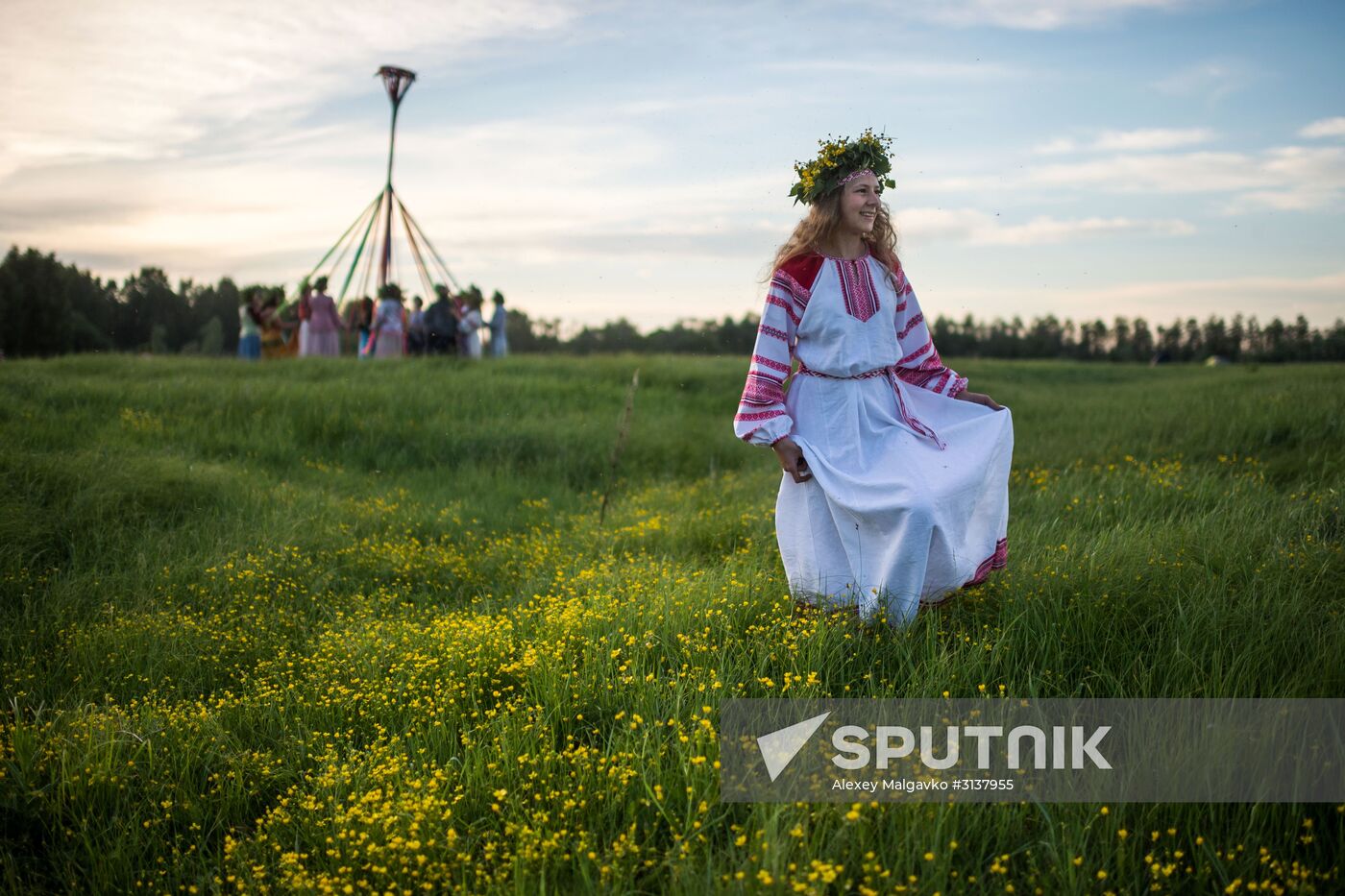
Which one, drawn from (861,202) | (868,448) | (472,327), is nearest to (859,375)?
(868,448)

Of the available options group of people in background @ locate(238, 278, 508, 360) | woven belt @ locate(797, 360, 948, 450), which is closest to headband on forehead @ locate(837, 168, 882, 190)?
woven belt @ locate(797, 360, 948, 450)

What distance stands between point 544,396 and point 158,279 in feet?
149

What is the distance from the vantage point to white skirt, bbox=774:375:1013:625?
3.66 metres

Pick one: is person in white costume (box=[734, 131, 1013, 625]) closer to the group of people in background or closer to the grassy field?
the grassy field

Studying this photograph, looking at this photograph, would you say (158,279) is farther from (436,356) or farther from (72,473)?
(72,473)

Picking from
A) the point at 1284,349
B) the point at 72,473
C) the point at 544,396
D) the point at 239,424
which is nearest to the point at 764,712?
the point at 72,473

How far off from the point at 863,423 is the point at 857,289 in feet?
2.05

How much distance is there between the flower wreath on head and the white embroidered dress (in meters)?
0.35

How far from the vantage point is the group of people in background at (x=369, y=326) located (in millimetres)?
16688

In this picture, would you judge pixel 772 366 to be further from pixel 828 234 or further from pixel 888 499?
pixel 888 499

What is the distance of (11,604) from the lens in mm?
5117

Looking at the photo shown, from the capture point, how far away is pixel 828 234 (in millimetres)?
4207

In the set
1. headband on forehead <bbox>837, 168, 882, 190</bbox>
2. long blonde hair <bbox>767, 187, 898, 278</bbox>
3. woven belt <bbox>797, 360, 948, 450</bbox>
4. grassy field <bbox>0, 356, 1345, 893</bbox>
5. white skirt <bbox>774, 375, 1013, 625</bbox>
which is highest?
headband on forehead <bbox>837, 168, 882, 190</bbox>

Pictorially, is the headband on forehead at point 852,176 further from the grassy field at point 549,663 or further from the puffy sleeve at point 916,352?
the grassy field at point 549,663
